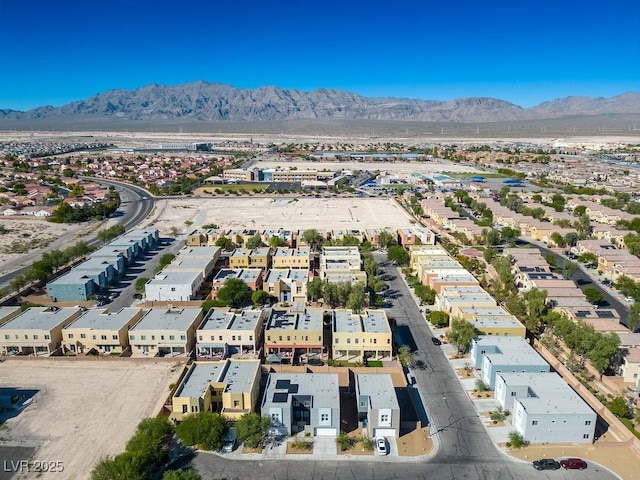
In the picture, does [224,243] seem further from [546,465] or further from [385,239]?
[546,465]

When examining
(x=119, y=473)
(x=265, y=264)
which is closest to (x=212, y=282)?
(x=265, y=264)

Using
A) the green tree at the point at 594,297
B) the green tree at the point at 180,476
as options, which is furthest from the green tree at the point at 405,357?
the green tree at the point at 594,297

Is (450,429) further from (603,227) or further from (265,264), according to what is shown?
(603,227)

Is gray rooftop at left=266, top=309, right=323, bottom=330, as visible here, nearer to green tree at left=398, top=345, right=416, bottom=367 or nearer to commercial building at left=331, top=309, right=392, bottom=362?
commercial building at left=331, top=309, right=392, bottom=362

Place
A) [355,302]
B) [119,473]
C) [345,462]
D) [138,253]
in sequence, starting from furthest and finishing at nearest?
[138,253]
[355,302]
[345,462]
[119,473]

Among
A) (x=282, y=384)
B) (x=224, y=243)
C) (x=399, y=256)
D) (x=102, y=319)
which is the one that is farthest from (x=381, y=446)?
(x=224, y=243)

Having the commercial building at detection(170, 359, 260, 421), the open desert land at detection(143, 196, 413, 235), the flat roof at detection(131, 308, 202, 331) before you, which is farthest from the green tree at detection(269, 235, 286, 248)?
the commercial building at detection(170, 359, 260, 421)
